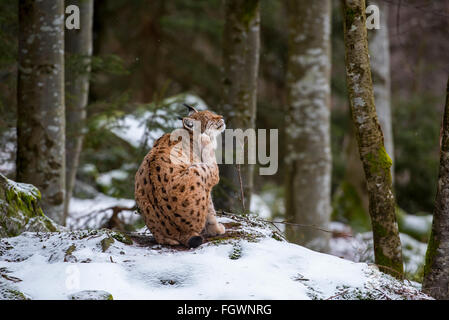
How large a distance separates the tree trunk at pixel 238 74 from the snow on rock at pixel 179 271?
243 cm

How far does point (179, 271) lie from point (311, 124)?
522 centimetres

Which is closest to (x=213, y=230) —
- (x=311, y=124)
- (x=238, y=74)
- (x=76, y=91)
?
(x=238, y=74)

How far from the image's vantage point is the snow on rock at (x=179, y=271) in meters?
3.00

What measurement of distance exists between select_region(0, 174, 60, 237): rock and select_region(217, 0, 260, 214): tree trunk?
8.15 feet

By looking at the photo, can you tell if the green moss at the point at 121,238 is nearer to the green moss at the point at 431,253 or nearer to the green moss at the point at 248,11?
the green moss at the point at 431,253

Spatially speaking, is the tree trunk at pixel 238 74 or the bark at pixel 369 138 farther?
the tree trunk at pixel 238 74

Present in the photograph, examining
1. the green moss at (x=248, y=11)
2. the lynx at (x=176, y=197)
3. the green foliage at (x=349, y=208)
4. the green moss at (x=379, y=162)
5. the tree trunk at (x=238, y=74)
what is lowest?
the green foliage at (x=349, y=208)

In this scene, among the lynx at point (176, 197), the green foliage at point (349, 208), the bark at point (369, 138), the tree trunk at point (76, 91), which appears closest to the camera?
the lynx at point (176, 197)

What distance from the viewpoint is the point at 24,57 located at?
500cm

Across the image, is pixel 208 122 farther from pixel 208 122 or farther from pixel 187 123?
pixel 187 123

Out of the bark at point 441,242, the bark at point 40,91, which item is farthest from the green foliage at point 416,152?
the bark at point 40,91
